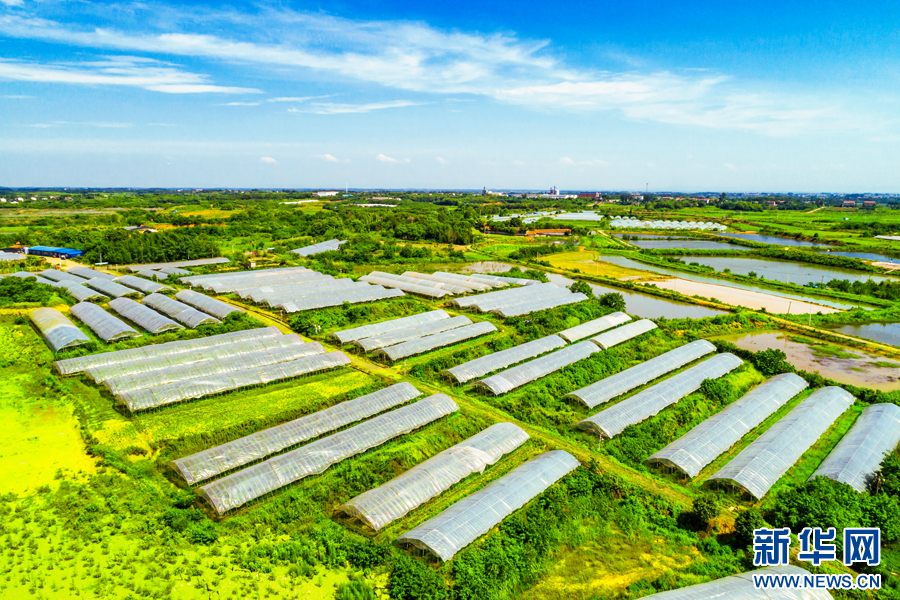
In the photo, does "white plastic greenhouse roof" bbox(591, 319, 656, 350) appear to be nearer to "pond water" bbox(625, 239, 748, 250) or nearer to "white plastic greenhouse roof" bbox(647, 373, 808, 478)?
"white plastic greenhouse roof" bbox(647, 373, 808, 478)

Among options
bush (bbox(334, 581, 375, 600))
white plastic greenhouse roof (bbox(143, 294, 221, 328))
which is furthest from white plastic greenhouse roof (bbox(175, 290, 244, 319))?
bush (bbox(334, 581, 375, 600))

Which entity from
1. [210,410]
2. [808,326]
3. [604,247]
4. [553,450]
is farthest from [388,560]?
[604,247]

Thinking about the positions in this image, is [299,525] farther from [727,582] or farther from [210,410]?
[727,582]

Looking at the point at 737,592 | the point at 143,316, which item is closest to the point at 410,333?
the point at 143,316

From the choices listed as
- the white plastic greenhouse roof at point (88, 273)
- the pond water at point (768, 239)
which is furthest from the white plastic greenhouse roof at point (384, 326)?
the pond water at point (768, 239)

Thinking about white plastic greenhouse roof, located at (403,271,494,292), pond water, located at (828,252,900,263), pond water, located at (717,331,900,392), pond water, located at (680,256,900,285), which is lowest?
pond water, located at (717,331,900,392)

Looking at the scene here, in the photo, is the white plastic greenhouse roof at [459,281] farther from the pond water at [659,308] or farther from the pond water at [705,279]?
the pond water at [705,279]
